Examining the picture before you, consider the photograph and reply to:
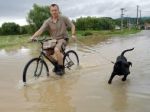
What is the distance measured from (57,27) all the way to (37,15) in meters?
70.0

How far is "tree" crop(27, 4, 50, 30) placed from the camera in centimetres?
8006

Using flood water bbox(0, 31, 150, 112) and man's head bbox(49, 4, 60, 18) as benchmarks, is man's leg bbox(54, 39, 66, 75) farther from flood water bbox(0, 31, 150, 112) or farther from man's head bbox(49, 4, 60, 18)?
man's head bbox(49, 4, 60, 18)

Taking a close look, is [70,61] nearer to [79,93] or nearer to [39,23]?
[79,93]

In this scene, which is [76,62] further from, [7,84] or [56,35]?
[7,84]

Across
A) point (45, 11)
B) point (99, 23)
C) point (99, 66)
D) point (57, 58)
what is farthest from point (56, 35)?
point (99, 23)

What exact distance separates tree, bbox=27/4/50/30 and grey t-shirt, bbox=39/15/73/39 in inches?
2700

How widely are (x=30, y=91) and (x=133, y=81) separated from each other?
2720mm

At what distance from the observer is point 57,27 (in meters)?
10.9

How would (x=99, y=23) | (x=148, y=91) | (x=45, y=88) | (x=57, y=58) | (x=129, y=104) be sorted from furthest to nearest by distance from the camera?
(x=99, y=23) → (x=57, y=58) → (x=45, y=88) → (x=148, y=91) → (x=129, y=104)

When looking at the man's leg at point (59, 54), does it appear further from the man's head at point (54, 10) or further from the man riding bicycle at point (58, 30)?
the man's head at point (54, 10)

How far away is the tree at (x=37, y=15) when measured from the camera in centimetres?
8006

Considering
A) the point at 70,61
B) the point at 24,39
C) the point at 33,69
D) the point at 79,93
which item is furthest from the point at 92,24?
the point at 79,93

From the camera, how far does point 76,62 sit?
12352mm

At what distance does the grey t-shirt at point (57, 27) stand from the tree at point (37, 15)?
68580 mm
